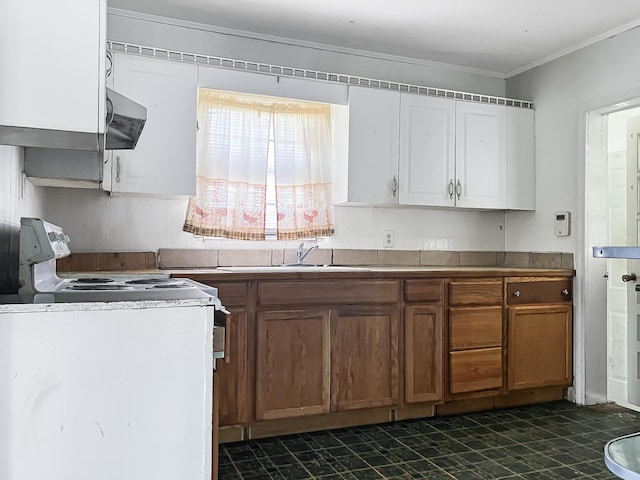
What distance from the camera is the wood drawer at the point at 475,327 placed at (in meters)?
3.32

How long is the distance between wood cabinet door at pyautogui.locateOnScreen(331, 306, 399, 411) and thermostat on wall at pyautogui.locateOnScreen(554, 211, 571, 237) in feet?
4.64

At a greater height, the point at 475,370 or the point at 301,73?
the point at 301,73

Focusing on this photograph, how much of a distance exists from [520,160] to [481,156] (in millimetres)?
333

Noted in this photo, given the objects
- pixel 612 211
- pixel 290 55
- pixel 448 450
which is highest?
pixel 290 55

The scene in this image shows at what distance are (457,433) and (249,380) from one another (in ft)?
3.82

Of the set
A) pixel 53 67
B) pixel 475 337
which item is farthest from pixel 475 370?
pixel 53 67

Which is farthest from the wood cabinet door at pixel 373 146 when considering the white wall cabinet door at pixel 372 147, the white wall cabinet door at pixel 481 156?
the white wall cabinet door at pixel 481 156

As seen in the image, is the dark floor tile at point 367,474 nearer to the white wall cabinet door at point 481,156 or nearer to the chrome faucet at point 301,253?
the chrome faucet at point 301,253

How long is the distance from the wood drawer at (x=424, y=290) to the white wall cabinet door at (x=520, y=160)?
3.53 ft

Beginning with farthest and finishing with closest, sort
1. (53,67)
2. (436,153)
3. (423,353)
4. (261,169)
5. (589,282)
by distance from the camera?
(436,153) → (589,282) → (261,169) → (423,353) → (53,67)

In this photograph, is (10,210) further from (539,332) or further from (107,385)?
(539,332)

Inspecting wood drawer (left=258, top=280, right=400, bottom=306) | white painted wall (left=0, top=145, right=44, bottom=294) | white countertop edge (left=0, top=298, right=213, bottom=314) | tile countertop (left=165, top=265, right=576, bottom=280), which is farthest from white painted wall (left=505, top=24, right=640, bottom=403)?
white painted wall (left=0, top=145, right=44, bottom=294)

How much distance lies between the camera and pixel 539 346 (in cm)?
358

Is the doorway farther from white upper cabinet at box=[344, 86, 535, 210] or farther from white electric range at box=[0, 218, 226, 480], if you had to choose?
white electric range at box=[0, 218, 226, 480]
